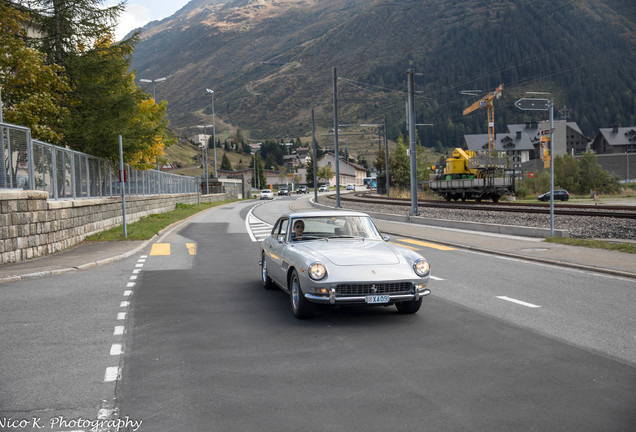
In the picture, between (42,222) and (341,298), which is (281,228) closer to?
(341,298)

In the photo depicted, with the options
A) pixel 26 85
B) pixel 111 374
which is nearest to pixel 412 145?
pixel 26 85

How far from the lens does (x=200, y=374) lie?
18.2ft

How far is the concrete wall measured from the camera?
1388 centimetres

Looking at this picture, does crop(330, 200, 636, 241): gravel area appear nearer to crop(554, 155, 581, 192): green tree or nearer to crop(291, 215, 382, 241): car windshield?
crop(291, 215, 382, 241): car windshield

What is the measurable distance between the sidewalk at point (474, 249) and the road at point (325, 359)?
69.3 inches

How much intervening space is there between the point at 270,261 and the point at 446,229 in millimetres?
14627

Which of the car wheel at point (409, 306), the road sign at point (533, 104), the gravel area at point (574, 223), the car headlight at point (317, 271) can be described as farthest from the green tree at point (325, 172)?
the car headlight at point (317, 271)

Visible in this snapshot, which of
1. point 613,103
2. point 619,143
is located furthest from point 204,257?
point 613,103

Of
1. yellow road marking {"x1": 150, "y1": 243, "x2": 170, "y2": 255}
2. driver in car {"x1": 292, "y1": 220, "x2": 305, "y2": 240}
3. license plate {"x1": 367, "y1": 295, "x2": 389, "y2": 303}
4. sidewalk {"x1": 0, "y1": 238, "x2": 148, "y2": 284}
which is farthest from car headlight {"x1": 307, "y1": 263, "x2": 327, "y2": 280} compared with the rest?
yellow road marking {"x1": 150, "y1": 243, "x2": 170, "y2": 255}

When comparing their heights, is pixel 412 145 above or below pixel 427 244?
above

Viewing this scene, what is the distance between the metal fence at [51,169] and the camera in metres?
14.4

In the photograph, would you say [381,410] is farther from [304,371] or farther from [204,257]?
[204,257]

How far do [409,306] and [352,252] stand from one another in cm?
109

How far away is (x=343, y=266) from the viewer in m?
7.64
